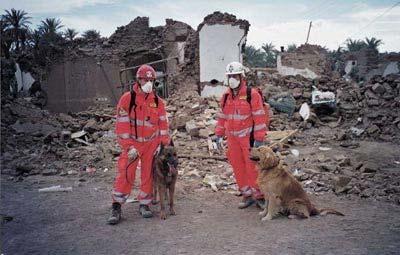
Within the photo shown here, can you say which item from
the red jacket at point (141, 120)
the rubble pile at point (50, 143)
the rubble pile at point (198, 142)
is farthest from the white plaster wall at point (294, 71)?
the red jacket at point (141, 120)

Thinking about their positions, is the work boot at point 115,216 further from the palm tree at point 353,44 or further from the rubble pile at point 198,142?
the palm tree at point 353,44

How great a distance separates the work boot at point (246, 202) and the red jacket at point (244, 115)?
0.99m

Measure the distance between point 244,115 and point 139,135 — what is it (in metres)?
1.59

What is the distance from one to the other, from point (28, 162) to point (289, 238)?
24.2 feet

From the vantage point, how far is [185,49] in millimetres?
18156

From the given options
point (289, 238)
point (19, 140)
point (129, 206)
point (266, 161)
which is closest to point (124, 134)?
point (129, 206)

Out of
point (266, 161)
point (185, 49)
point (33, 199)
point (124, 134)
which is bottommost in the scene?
point (33, 199)

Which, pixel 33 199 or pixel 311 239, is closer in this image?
pixel 311 239

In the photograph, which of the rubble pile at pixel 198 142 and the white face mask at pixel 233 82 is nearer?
the white face mask at pixel 233 82

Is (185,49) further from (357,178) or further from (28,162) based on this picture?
(357,178)

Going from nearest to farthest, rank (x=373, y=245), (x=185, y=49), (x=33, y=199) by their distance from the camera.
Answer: (x=373, y=245) → (x=33, y=199) → (x=185, y=49)

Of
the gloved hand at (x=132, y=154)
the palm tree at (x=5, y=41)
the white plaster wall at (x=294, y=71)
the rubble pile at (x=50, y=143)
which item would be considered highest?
the palm tree at (x=5, y=41)

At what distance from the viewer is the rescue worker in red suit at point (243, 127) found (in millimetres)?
5742

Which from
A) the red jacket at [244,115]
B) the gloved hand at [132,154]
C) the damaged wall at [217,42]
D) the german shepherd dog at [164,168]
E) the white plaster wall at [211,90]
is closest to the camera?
the gloved hand at [132,154]
